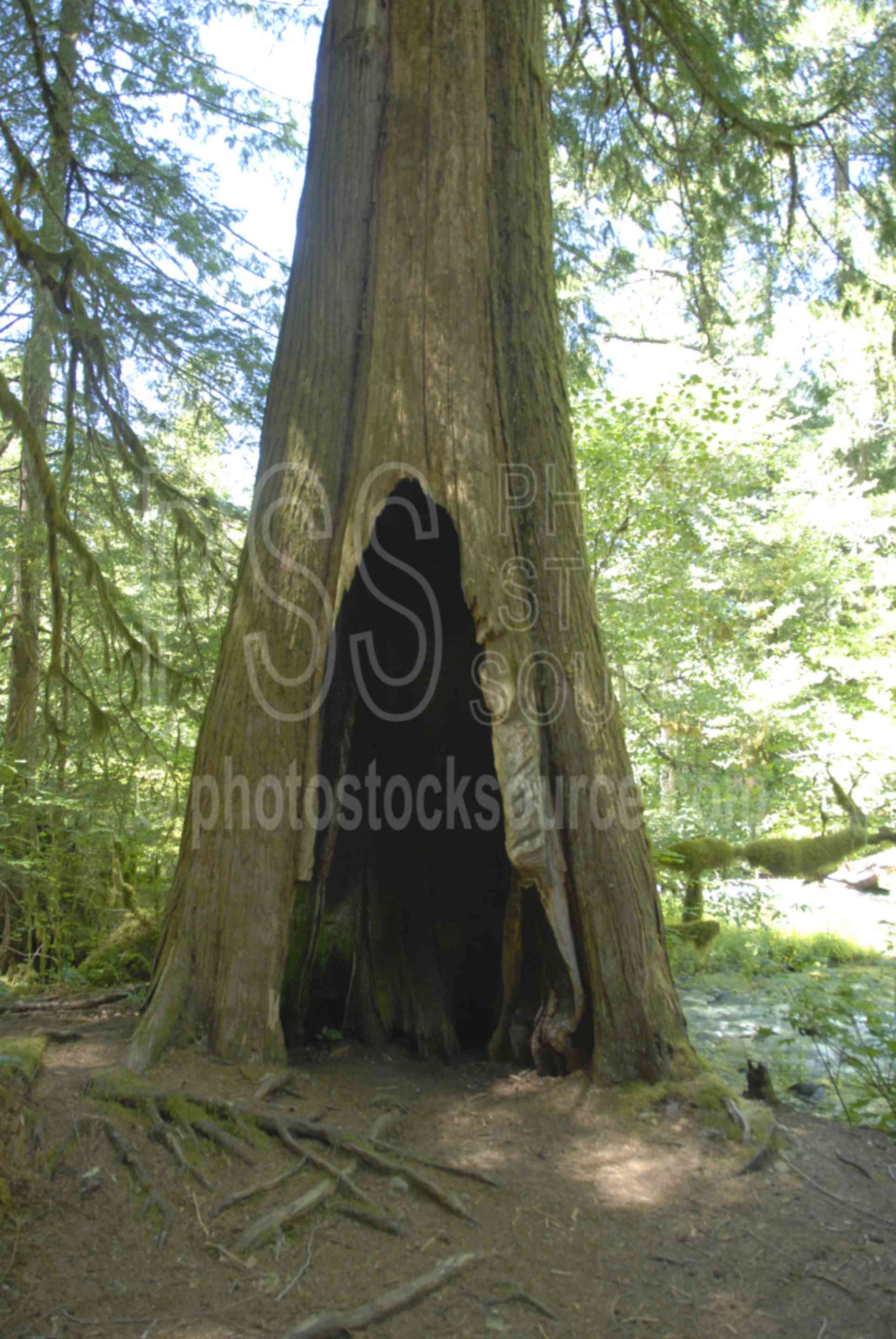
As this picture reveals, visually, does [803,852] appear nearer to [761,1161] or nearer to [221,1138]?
[761,1161]

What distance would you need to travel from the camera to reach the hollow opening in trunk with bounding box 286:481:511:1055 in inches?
166

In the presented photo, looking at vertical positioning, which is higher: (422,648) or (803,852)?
(422,648)

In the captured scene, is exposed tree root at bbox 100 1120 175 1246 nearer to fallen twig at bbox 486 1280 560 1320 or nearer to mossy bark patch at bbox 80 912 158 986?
fallen twig at bbox 486 1280 560 1320

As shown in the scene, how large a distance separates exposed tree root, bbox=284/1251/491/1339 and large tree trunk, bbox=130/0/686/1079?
1.20 m

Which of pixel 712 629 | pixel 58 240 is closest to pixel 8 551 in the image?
pixel 58 240

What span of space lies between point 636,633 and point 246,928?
811cm

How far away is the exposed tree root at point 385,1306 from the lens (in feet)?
7.12

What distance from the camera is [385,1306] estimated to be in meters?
2.27

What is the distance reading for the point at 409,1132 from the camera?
10.7ft

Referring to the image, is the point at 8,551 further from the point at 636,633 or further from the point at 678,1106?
the point at 636,633

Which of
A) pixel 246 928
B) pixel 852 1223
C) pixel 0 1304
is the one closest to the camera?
pixel 0 1304

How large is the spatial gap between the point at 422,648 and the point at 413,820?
0.83m
